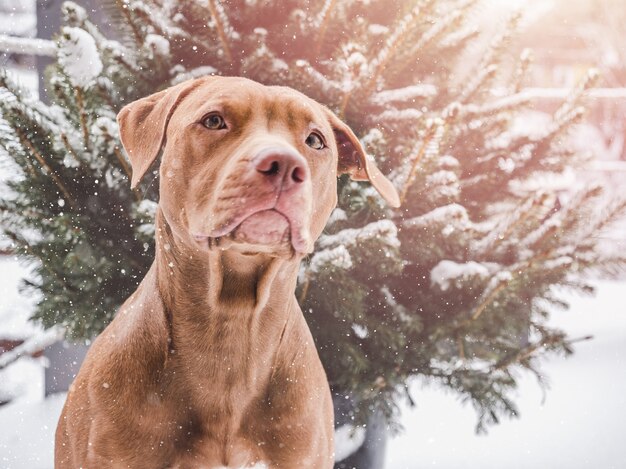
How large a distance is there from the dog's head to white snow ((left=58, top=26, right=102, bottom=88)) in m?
0.26

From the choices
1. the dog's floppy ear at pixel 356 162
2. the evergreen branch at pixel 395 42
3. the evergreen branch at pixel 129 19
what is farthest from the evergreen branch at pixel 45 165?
the evergreen branch at pixel 395 42

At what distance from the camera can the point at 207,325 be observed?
1304 mm

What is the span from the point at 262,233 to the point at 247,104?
0.31m

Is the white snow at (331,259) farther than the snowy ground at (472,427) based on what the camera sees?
No

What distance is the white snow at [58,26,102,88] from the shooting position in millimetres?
1483

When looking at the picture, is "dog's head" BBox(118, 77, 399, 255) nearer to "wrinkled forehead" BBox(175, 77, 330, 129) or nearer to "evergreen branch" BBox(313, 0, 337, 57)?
"wrinkled forehead" BBox(175, 77, 330, 129)

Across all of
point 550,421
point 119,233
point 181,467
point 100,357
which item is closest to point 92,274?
point 119,233

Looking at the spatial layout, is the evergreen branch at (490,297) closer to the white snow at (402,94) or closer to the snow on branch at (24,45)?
the white snow at (402,94)

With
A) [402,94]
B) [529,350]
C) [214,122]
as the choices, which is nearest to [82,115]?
[214,122]

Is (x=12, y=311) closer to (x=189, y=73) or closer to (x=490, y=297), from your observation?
(x=189, y=73)

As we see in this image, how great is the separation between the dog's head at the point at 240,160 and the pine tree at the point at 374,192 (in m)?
0.38

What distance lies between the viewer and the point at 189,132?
1214 millimetres

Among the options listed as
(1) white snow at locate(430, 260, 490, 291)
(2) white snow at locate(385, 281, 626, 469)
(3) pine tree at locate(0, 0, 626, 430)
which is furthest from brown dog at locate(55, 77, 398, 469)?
(2) white snow at locate(385, 281, 626, 469)

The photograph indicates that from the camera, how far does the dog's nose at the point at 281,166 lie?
1.05 m
